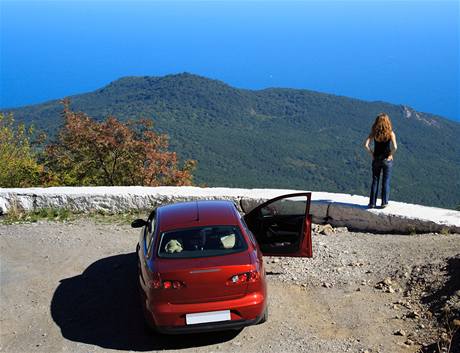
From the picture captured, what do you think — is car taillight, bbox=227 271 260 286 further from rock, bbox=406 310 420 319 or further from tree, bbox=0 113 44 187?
tree, bbox=0 113 44 187

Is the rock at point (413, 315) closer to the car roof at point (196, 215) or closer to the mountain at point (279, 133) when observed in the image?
the car roof at point (196, 215)

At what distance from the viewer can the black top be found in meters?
8.70

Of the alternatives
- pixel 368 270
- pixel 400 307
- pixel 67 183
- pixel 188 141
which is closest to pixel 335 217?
pixel 368 270

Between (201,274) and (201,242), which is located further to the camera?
(201,242)

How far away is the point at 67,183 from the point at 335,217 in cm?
962

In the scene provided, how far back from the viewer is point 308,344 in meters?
5.56

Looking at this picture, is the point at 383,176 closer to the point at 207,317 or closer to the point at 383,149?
the point at 383,149

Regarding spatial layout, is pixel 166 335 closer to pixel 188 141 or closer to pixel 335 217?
pixel 335 217

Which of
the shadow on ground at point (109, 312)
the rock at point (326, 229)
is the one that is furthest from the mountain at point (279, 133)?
the shadow on ground at point (109, 312)

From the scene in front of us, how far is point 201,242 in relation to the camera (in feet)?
19.2

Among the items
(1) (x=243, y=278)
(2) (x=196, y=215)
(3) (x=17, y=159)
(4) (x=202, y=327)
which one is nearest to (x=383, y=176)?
(2) (x=196, y=215)

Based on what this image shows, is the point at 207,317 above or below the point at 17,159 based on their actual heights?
above

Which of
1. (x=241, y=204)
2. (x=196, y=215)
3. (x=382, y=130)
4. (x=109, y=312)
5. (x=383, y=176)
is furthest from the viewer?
(x=241, y=204)

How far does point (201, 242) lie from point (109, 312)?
147 cm
